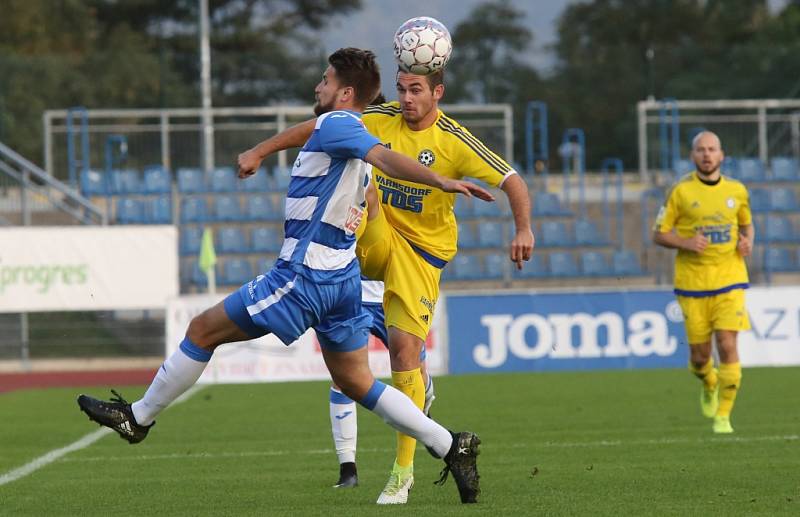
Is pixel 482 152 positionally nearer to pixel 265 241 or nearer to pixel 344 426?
pixel 344 426

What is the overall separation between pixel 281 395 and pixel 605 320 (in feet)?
17.1

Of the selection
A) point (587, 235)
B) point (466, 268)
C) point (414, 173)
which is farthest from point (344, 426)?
point (587, 235)

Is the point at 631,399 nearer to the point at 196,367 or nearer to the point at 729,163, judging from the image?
the point at 196,367

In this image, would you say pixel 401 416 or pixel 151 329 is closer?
pixel 401 416

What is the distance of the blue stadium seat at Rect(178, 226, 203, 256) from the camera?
2267cm

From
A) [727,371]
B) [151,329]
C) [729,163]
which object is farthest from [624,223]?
[727,371]

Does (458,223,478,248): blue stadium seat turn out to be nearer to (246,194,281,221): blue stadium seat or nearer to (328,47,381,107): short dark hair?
(246,194,281,221): blue stadium seat

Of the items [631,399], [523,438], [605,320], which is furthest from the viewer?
[605,320]

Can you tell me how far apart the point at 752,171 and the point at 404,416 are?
20.2 m

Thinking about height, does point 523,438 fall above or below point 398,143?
below

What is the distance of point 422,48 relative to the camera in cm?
738

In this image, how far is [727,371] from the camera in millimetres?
10758

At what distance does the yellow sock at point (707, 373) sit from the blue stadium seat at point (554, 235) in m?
12.5

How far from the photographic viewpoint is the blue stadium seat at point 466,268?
22750 millimetres
